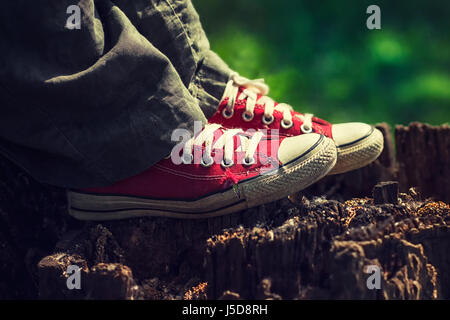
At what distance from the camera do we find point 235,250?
6.38 ft

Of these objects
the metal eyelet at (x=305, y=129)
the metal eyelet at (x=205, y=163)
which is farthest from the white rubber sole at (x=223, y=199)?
the metal eyelet at (x=305, y=129)

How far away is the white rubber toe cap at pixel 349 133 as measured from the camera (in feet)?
8.16

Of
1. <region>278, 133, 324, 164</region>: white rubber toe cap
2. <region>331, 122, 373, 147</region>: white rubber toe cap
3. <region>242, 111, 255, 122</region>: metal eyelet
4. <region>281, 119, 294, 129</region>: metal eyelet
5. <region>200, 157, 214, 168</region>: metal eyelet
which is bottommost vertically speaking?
<region>200, 157, 214, 168</region>: metal eyelet

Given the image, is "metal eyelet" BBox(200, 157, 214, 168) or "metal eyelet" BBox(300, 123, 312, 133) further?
"metal eyelet" BBox(300, 123, 312, 133)

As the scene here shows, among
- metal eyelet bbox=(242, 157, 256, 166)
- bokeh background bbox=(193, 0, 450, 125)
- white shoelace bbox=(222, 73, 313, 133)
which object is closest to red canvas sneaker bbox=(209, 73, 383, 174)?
white shoelace bbox=(222, 73, 313, 133)

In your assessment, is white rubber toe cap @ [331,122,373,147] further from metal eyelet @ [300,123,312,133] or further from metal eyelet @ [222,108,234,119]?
metal eyelet @ [222,108,234,119]

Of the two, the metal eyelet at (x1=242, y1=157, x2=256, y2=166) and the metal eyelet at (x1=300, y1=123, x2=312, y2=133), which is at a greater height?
the metal eyelet at (x1=300, y1=123, x2=312, y2=133)

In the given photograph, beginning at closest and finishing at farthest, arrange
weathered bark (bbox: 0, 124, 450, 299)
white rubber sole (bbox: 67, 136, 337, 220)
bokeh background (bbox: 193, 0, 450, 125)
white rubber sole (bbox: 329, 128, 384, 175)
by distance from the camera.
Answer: weathered bark (bbox: 0, 124, 450, 299)
white rubber sole (bbox: 67, 136, 337, 220)
white rubber sole (bbox: 329, 128, 384, 175)
bokeh background (bbox: 193, 0, 450, 125)

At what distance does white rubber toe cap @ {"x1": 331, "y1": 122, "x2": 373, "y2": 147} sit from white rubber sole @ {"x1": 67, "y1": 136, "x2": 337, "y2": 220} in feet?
0.79

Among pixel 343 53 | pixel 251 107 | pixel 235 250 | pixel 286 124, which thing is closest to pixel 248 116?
pixel 251 107

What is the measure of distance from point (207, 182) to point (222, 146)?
14 centimetres

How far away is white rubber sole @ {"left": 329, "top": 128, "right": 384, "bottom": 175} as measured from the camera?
97.7 inches
